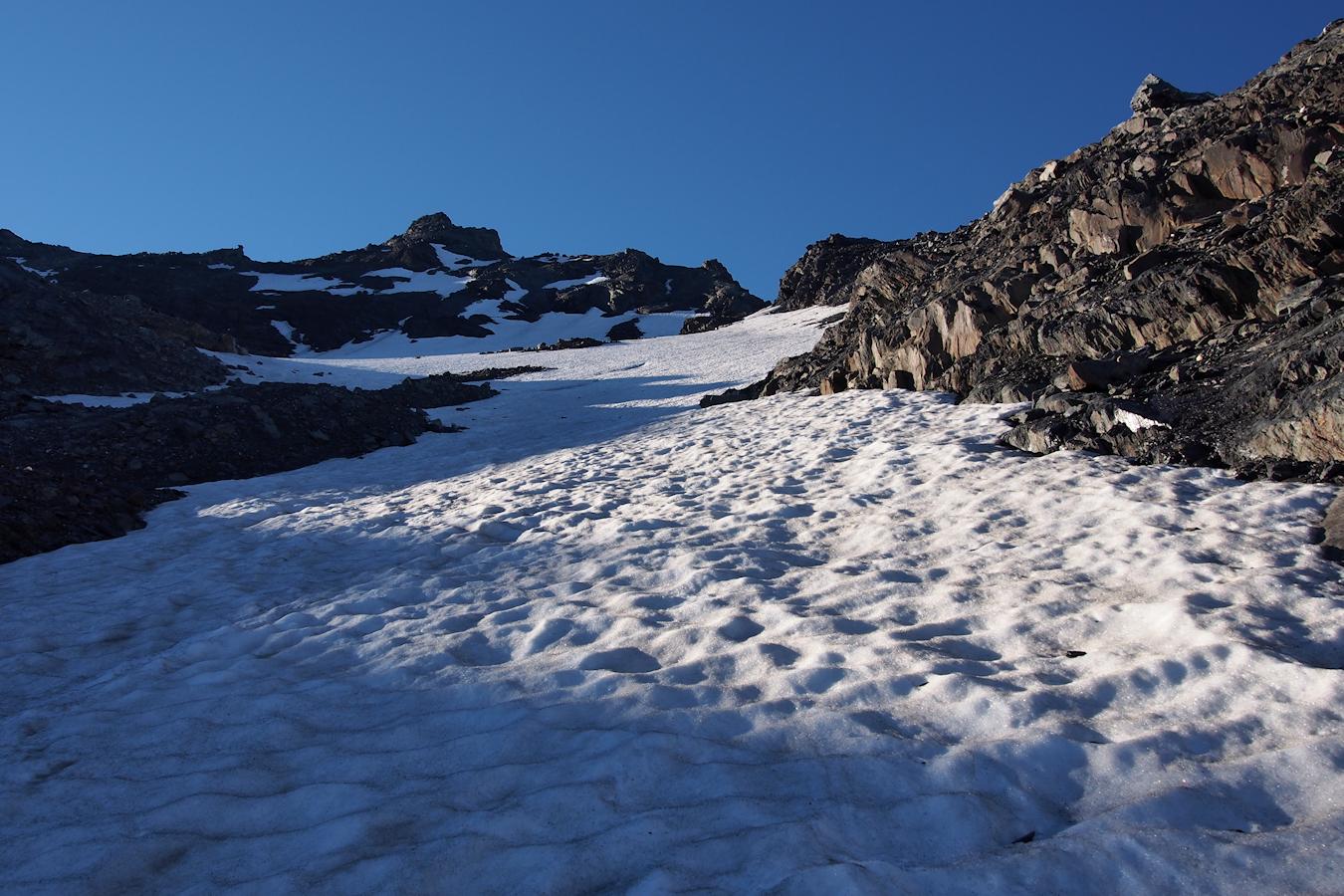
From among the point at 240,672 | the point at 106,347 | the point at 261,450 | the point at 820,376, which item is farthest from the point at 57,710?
the point at 106,347

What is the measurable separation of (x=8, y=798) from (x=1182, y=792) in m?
5.65

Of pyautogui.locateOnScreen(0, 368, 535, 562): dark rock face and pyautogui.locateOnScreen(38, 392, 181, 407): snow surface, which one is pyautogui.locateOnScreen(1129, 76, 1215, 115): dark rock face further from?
pyautogui.locateOnScreen(38, 392, 181, 407): snow surface

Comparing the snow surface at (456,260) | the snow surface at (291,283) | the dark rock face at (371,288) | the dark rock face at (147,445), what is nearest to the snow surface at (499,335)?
the dark rock face at (371,288)

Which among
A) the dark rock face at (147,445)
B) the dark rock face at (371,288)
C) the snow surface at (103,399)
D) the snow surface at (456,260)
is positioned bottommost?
the dark rock face at (147,445)

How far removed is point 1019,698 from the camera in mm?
3971

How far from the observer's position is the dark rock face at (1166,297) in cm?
755

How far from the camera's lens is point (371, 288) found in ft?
256

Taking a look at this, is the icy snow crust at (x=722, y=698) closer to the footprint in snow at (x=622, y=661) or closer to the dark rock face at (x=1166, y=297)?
the footprint in snow at (x=622, y=661)

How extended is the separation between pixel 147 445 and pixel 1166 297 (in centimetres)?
1781

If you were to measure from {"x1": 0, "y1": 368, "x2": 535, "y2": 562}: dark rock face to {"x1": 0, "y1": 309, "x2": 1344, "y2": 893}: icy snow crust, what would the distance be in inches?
49.9

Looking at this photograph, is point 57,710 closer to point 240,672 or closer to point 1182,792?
point 240,672

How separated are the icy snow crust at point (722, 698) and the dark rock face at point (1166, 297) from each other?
2.84 ft

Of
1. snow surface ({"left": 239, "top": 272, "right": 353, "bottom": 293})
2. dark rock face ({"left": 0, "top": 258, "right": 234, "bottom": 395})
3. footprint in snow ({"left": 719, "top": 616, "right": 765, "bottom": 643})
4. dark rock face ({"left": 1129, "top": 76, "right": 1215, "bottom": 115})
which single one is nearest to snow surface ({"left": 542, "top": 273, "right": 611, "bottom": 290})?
snow surface ({"left": 239, "top": 272, "right": 353, "bottom": 293})

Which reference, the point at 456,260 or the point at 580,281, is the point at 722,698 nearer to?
the point at 580,281
